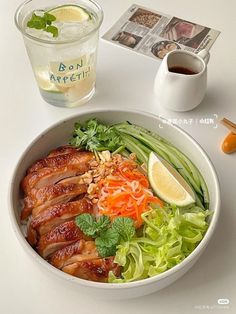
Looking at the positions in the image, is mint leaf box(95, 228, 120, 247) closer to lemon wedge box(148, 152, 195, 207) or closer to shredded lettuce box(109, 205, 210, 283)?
shredded lettuce box(109, 205, 210, 283)

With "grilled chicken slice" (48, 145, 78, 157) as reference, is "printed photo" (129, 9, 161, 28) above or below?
above

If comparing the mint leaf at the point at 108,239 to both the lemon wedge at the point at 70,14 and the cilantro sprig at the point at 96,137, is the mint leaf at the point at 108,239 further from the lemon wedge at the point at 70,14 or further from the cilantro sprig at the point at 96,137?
the lemon wedge at the point at 70,14

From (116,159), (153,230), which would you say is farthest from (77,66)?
(153,230)

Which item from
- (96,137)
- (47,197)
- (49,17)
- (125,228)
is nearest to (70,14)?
(49,17)

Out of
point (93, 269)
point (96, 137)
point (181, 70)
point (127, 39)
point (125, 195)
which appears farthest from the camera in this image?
point (127, 39)

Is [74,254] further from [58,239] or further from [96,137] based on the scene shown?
[96,137]

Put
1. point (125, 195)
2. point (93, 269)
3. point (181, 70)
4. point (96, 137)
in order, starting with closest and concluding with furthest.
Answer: point (93, 269) → point (125, 195) → point (96, 137) → point (181, 70)

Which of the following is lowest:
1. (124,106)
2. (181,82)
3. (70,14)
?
(124,106)

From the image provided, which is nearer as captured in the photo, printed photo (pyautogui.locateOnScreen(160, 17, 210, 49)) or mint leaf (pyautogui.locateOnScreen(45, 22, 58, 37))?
mint leaf (pyautogui.locateOnScreen(45, 22, 58, 37))

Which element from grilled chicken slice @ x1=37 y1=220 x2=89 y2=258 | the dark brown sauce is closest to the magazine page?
the dark brown sauce
